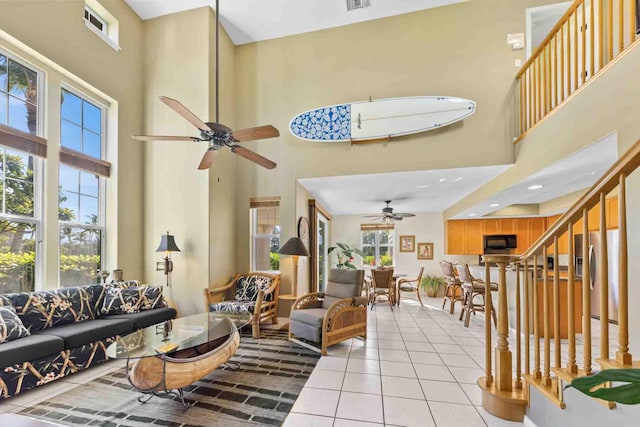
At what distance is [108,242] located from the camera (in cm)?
430

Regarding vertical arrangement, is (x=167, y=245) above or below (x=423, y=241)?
above

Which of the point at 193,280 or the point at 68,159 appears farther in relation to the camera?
the point at 193,280

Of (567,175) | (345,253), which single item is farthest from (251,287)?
(567,175)

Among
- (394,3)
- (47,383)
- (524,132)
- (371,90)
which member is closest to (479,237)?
(524,132)

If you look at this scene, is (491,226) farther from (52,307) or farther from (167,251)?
(52,307)

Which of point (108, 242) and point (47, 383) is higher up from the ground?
point (108, 242)

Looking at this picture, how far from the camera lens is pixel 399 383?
9.12ft

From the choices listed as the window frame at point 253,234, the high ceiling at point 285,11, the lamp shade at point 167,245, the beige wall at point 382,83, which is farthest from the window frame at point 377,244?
the lamp shade at point 167,245

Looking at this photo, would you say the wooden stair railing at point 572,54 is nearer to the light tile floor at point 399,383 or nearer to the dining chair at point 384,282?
the light tile floor at point 399,383

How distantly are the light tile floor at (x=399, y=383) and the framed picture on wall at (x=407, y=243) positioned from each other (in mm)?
4093

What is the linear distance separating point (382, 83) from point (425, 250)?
5359mm

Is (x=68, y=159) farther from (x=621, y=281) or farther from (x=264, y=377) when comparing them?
(x=621, y=281)

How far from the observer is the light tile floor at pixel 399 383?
2.23 m

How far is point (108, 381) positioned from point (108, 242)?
7.16 ft
